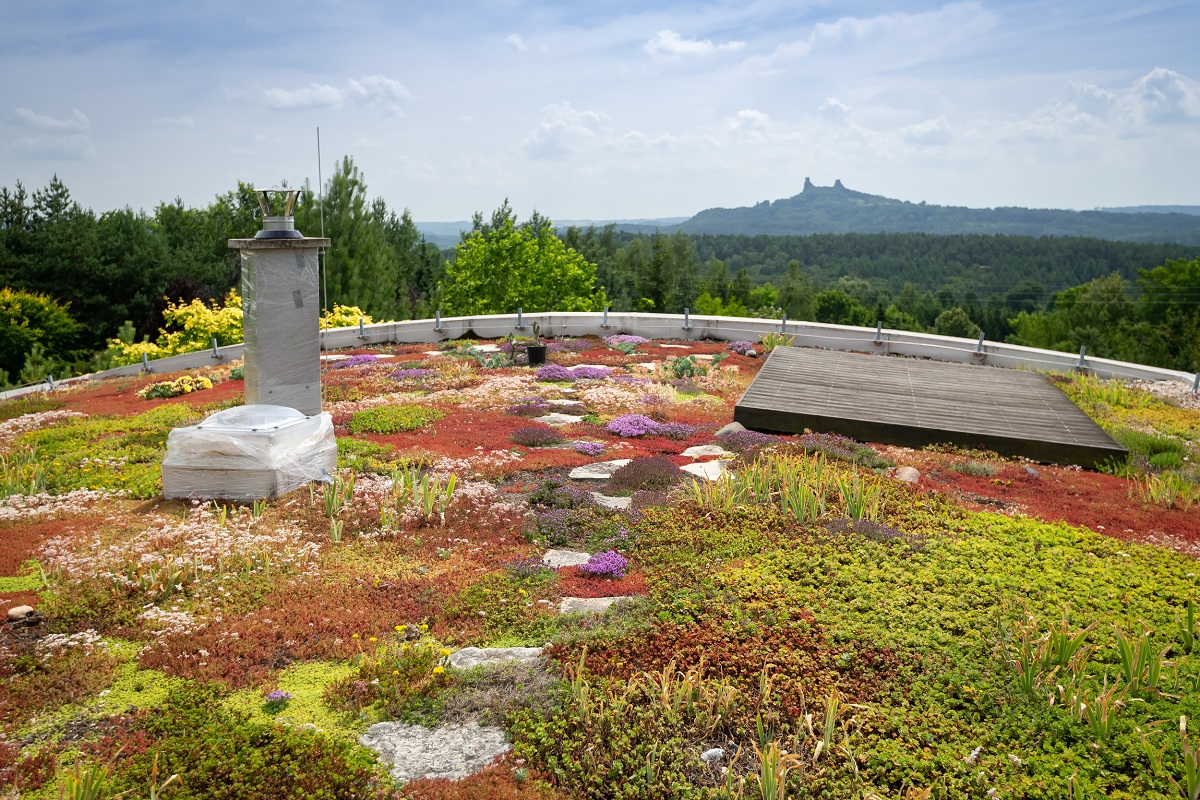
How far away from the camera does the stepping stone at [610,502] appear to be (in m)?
7.99

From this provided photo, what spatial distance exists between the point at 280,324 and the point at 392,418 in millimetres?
2273

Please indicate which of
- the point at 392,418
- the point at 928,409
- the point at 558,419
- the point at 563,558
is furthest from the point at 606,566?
the point at 928,409

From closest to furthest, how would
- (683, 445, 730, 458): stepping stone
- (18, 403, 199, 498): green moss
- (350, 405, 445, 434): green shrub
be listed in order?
(18, 403, 199, 498): green moss < (683, 445, 730, 458): stepping stone < (350, 405, 445, 434): green shrub

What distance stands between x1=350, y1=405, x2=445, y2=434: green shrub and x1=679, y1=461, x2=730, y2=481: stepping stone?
12.4ft

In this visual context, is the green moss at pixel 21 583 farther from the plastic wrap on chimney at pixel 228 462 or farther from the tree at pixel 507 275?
the tree at pixel 507 275

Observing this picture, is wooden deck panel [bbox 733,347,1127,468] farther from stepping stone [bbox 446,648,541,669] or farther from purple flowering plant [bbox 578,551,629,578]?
stepping stone [bbox 446,648,541,669]

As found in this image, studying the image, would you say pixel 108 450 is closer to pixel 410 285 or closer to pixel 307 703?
pixel 307 703

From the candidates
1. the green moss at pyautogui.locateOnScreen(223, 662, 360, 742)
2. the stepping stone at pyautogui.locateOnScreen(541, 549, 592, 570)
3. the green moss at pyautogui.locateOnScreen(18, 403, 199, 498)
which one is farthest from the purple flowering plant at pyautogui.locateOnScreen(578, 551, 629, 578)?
the green moss at pyautogui.locateOnScreen(18, 403, 199, 498)

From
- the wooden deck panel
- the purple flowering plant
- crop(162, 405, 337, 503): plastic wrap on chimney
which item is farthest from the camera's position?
the wooden deck panel

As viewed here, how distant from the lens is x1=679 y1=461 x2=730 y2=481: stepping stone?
883 centimetres

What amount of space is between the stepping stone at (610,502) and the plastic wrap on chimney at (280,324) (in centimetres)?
368

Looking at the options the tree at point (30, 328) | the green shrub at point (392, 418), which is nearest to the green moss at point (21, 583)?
the green shrub at point (392, 418)

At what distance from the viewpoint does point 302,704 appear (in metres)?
4.67

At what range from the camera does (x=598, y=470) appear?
29.9ft
